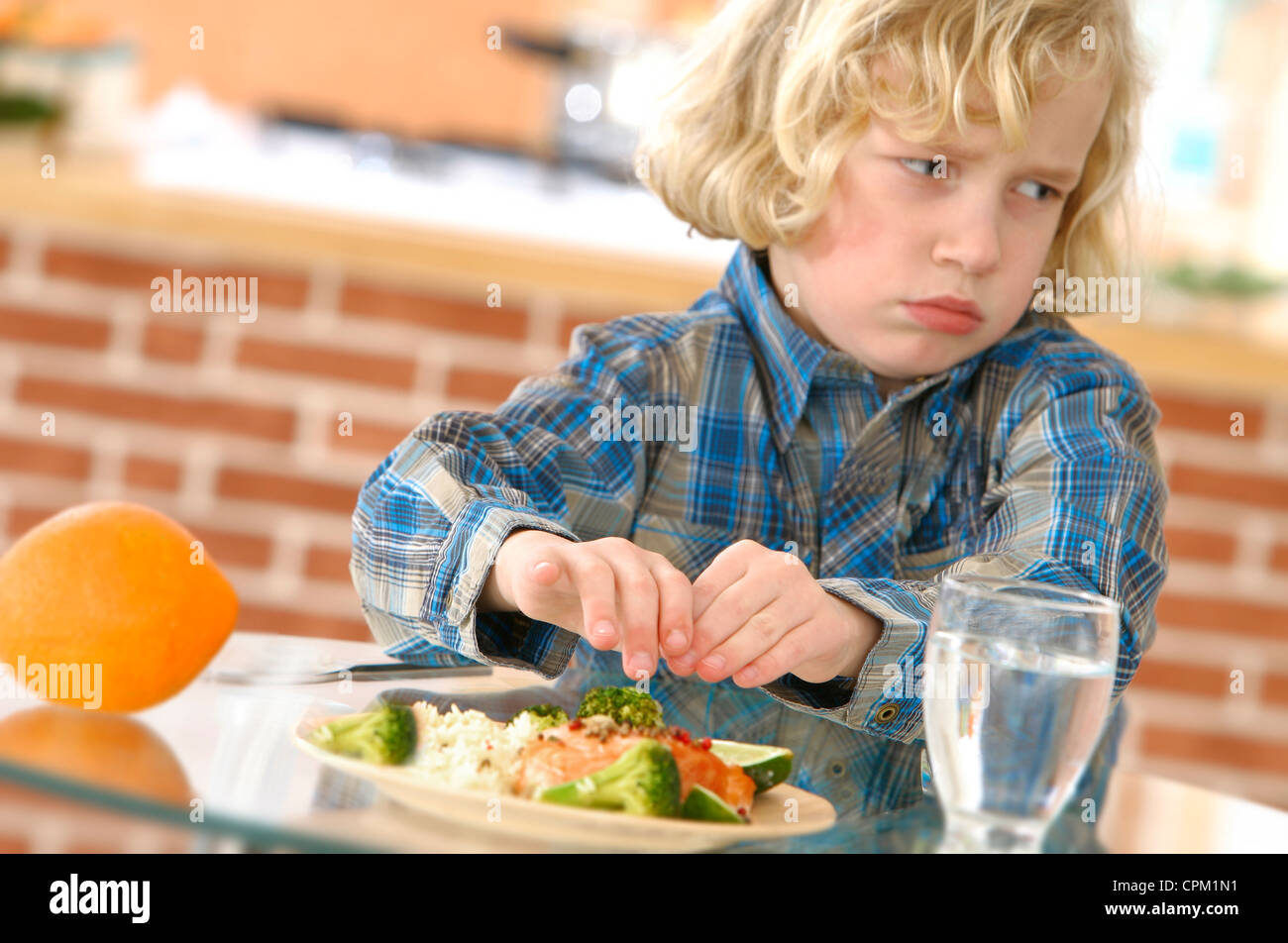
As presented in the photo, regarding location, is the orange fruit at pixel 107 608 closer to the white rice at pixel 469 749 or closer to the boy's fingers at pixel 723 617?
the white rice at pixel 469 749

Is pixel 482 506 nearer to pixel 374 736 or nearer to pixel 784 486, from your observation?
Answer: pixel 374 736

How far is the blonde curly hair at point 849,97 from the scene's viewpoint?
3.05 ft

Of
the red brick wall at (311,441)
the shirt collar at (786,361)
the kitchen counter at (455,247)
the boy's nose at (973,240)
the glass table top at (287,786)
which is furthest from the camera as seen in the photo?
the red brick wall at (311,441)

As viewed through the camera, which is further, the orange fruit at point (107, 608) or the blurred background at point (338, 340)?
the blurred background at point (338, 340)

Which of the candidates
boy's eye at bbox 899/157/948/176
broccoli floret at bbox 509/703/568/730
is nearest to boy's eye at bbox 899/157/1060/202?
boy's eye at bbox 899/157/948/176

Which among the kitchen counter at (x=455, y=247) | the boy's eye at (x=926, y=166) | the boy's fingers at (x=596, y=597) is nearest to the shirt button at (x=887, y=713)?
the boy's fingers at (x=596, y=597)

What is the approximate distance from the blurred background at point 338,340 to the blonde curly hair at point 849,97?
81 cm

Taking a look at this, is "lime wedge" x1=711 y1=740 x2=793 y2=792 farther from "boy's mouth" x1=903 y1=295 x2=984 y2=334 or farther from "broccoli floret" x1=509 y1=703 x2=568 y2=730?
"boy's mouth" x1=903 y1=295 x2=984 y2=334

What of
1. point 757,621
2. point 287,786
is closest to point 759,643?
point 757,621

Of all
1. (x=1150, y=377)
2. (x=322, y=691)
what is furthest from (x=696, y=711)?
(x=1150, y=377)

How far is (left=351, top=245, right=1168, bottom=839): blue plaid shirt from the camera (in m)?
0.83

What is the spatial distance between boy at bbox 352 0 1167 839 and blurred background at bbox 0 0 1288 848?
875 mm
